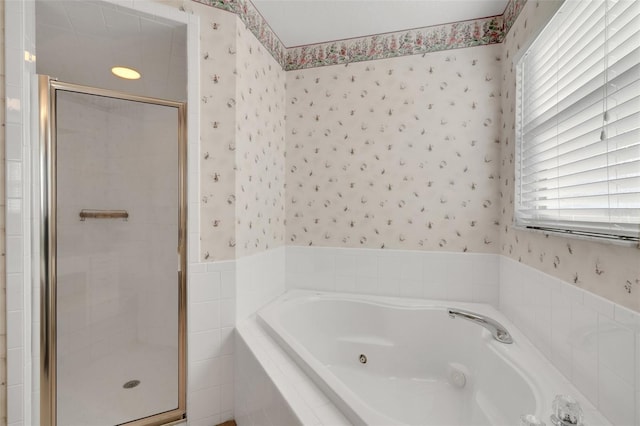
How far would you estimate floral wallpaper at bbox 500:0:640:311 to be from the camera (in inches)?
33.5

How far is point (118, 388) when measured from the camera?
1.72m

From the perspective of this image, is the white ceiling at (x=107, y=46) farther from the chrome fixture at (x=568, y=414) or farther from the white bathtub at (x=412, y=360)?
the chrome fixture at (x=568, y=414)

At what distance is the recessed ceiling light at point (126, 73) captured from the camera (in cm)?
195

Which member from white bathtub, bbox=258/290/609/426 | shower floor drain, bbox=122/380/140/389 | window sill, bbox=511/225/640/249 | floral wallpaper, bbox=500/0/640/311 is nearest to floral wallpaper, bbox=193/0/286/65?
floral wallpaper, bbox=500/0/640/311

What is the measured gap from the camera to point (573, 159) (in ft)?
3.63

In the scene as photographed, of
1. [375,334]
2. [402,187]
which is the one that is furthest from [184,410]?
[402,187]

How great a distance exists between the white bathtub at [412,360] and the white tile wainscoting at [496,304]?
0.24 feet

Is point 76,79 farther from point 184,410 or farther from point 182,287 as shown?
point 184,410

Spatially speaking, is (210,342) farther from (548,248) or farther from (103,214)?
(548,248)

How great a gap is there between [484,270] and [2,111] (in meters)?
2.55

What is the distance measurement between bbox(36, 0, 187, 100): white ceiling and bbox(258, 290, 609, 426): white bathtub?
1.64 meters

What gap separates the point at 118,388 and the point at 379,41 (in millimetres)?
2736

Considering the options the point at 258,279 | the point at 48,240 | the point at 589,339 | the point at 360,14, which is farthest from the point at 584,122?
the point at 48,240

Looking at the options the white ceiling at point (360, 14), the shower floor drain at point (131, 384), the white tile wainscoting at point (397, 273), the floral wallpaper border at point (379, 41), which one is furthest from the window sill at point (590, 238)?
the shower floor drain at point (131, 384)
